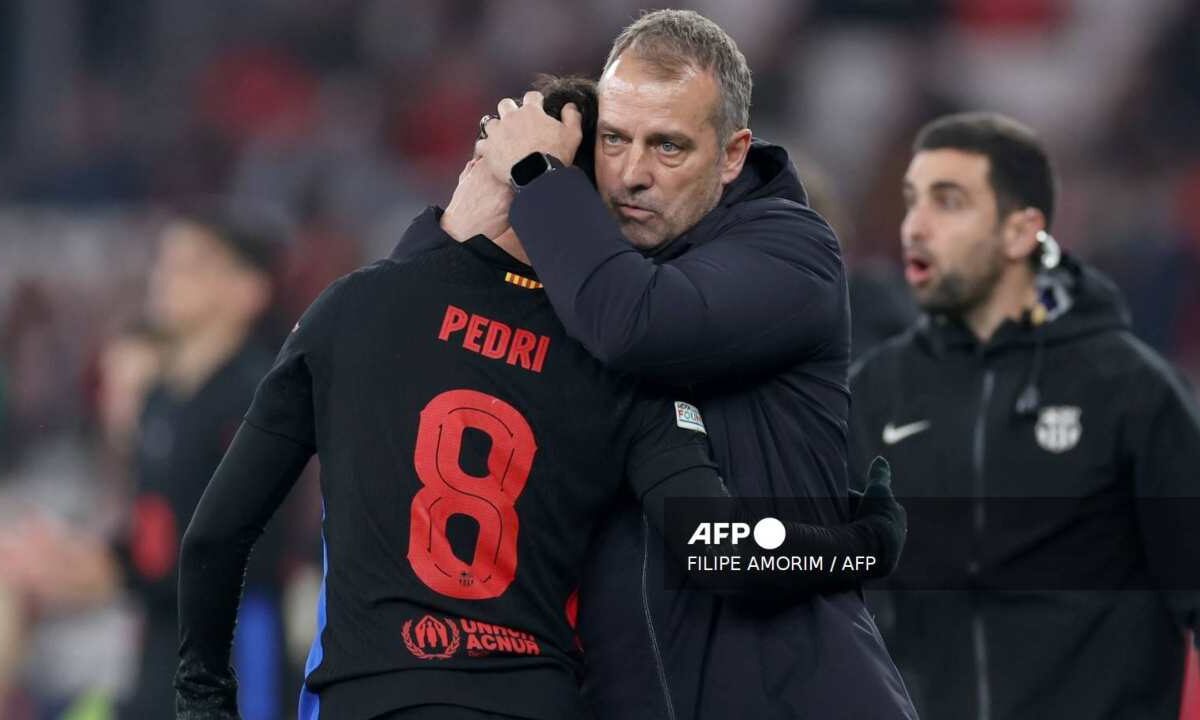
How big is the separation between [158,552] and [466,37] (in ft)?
19.6

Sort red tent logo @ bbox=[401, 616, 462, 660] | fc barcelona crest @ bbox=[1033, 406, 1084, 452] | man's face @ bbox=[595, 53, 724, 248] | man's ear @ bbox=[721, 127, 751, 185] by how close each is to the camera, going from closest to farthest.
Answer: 1. red tent logo @ bbox=[401, 616, 462, 660]
2. man's face @ bbox=[595, 53, 724, 248]
3. man's ear @ bbox=[721, 127, 751, 185]
4. fc barcelona crest @ bbox=[1033, 406, 1084, 452]

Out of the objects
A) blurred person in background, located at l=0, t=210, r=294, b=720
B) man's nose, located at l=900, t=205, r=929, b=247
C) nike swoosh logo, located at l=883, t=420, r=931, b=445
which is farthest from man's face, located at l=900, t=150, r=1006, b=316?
blurred person in background, located at l=0, t=210, r=294, b=720

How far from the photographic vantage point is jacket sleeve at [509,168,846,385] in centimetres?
283

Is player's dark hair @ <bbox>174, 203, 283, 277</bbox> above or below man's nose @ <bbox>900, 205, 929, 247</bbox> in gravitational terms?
below

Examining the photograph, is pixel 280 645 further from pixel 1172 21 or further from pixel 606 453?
pixel 1172 21

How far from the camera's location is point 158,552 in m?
5.55

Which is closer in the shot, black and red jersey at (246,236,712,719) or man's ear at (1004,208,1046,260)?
black and red jersey at (246,236,712,719)

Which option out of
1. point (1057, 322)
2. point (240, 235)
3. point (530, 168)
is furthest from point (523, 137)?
point (240, 235)

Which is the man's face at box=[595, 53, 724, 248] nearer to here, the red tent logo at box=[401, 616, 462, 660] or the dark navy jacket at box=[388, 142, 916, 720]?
the dark navy jacket at box=[388, 142, 916, 720]

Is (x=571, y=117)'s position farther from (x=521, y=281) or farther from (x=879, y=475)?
(x=879, y=475)

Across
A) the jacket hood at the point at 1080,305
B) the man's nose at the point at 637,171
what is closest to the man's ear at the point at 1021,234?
the jacket hood at the point at 1080,305

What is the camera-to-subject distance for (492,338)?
113 inches

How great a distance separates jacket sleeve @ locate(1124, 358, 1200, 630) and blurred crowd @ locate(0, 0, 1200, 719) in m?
4.20

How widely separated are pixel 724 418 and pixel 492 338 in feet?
1.47
